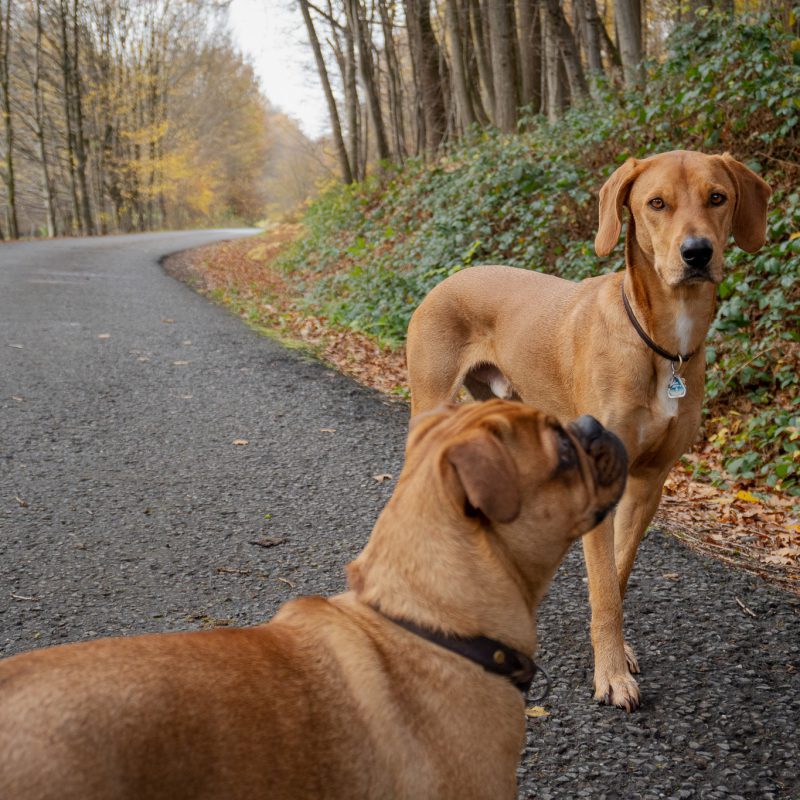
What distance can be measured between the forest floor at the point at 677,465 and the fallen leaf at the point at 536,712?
1948 mm

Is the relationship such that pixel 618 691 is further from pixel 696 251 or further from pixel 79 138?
pixel 79 138

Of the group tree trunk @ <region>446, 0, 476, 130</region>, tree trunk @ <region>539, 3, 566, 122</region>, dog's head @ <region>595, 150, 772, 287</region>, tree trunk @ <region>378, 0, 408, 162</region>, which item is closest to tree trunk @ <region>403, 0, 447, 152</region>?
tree trunk @ <region>446, 0, 476, 130</region>

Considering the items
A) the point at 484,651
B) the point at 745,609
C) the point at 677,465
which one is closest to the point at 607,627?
the point at 745,609

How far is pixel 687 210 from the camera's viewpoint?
4.26m

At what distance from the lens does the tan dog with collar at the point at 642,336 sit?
397 cm

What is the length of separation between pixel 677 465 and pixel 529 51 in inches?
599

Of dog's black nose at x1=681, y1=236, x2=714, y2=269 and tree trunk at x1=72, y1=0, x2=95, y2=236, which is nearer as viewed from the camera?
dog's black nose at x1=681, y1=236, x2=714, y2=269

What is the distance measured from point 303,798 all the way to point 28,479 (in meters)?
4.58

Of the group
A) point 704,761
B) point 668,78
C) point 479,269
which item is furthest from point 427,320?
point 668,78

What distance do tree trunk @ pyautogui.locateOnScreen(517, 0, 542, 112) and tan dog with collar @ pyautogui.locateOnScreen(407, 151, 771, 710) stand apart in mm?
15349

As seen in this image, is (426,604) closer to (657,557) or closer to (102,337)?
(657,557)

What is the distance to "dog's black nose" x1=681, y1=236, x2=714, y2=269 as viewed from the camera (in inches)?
163

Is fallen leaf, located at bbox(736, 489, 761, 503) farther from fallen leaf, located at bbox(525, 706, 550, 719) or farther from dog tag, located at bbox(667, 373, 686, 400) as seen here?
fallen leaf, located at bbox(525, 706, 550, 719)

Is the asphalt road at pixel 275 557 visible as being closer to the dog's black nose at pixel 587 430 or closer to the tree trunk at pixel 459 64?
the dog's black nose at pixel 587 430
